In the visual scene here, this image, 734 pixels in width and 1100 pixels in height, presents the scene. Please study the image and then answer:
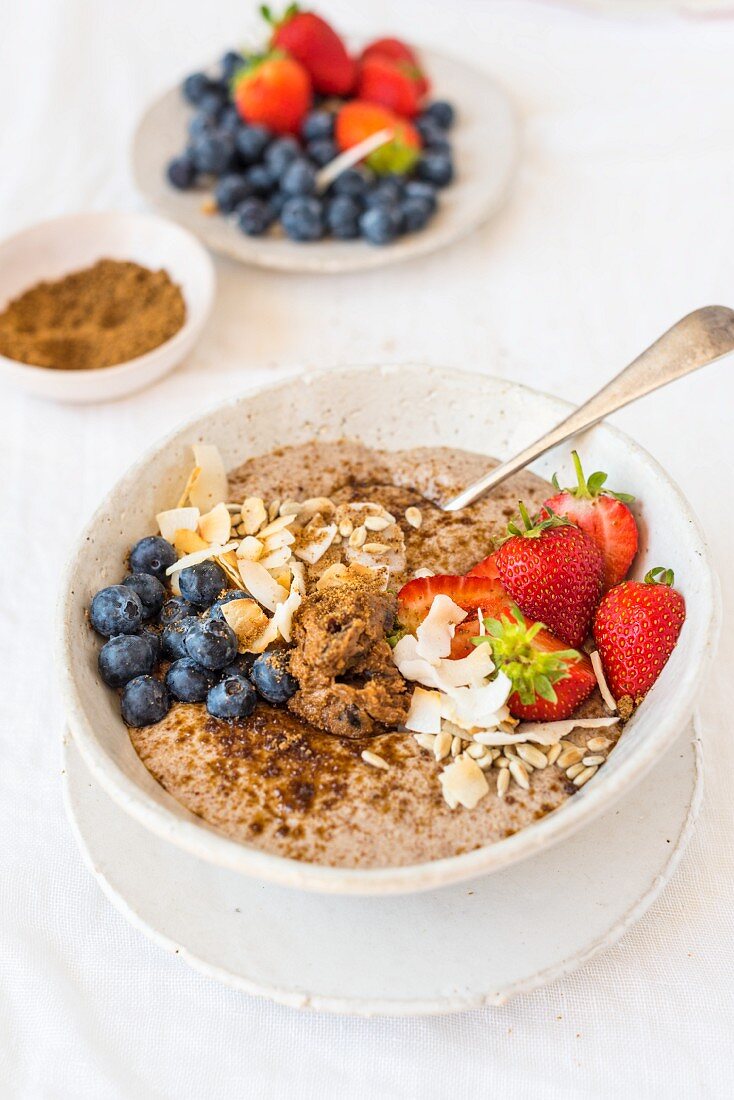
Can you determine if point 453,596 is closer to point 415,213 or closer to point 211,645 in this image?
point 211,645

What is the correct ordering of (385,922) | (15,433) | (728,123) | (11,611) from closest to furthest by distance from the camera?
1. (385,922)
2. (11,611)
3. (15,433)
4. (728,123)

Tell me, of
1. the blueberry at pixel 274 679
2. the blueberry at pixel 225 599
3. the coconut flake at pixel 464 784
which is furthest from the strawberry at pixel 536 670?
the blueberry at pixel 225 599

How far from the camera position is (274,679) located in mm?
1620

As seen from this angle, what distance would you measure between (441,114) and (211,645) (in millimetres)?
2208

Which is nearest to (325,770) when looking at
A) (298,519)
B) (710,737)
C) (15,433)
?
(298,519)

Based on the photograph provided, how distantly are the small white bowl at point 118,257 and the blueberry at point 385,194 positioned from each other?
48cm

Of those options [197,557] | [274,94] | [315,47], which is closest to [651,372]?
[197,557]

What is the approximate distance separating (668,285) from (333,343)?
3.19 feet

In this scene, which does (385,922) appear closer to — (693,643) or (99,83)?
(693,643)

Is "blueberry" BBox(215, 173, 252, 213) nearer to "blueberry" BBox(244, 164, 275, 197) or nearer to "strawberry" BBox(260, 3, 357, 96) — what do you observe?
"blueberry" BBox(244, 164, 275, 197)

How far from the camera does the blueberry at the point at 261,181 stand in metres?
2.95

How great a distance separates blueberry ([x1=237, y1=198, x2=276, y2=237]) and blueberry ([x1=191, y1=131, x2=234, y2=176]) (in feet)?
0.69

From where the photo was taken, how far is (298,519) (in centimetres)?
194

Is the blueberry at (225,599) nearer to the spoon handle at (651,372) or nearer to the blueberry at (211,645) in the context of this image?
the blueberry at (211,645)
